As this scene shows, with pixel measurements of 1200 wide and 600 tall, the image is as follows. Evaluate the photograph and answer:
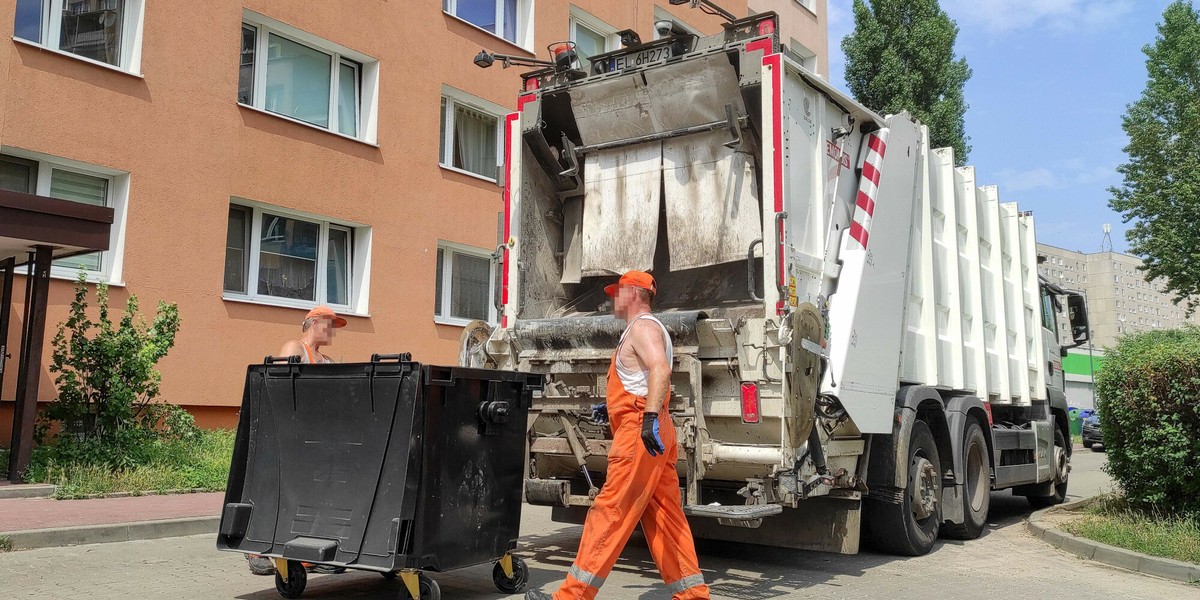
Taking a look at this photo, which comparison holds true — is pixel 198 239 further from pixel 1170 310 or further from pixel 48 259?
pixel 1170 310

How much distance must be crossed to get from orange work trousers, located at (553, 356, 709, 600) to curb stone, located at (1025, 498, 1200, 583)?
3.64 m

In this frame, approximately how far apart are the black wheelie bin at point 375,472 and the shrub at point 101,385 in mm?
4837

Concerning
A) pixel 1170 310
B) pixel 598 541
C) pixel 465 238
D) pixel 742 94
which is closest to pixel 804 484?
pixel 598 541

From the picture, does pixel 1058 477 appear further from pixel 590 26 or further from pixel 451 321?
pixel 590 26

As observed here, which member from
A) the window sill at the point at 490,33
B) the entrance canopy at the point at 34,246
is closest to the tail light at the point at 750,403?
the entrance canopy at the point at 34,246

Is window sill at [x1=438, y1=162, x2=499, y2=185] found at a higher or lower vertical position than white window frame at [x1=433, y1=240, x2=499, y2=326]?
higher

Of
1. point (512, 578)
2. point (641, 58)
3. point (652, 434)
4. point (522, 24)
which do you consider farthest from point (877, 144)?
point (522, 24)

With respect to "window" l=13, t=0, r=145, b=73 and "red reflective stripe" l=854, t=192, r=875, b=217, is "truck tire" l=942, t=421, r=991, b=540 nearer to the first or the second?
"red reflective stripe" l=854, t=192, r=875, b=217

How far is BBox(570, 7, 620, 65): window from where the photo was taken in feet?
56.2

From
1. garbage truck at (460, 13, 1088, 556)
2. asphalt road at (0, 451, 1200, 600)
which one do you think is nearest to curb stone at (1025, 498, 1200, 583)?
asphalt road at (0, 451, 1200, 600)

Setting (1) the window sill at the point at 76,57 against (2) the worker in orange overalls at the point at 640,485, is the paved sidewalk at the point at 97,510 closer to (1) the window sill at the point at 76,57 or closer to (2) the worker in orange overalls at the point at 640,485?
(2) the worker in orange overalls at the point at 640,485


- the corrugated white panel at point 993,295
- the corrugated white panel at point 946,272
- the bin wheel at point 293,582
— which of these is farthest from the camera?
the corrugated white panel at point 993,295

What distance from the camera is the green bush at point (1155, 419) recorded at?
7.24m

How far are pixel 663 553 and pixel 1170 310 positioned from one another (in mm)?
133783
